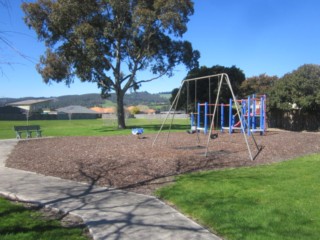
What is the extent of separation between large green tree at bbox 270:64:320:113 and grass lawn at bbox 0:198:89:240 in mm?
24249

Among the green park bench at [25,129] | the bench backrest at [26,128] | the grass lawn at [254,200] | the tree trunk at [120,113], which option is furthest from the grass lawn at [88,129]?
the grass lawn at [254,200]

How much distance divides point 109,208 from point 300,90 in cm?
2422

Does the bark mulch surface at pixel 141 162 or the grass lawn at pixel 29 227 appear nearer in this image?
the grass lawn at pixel 29 227

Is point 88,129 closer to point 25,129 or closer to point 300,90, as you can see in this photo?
point 25,129

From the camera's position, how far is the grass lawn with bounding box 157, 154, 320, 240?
5.16m

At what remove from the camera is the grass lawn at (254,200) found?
516 cm

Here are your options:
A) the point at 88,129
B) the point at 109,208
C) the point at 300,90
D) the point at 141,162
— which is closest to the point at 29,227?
the point at 109,208

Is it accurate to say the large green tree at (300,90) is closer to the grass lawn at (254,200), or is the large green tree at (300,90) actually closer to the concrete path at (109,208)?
the grass lawn at (254,200)

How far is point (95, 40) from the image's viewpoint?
3000 cm

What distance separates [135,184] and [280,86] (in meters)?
23.1

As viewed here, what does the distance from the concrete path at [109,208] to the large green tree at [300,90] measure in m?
22.3

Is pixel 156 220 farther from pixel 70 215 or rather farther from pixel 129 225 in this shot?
pixel 70 215

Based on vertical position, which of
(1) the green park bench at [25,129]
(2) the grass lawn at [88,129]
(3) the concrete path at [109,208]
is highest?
(1) the green park bench at [25,129]

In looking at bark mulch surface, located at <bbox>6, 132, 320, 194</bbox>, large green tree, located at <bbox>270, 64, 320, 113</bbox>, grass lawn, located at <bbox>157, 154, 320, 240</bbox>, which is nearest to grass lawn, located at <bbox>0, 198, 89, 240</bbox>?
grass lawn, located at <bbox>157, 154, 320, 240</bbox>
